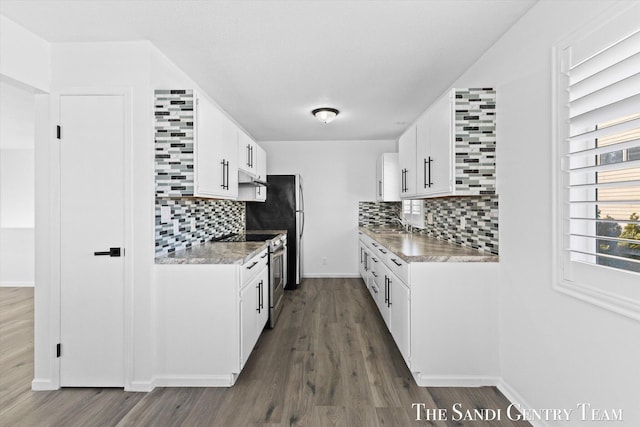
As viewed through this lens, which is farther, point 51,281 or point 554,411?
point 51,281

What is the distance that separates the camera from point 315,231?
18.8ft

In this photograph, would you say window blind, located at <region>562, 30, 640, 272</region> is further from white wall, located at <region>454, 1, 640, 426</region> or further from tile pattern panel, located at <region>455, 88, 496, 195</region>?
tile pattern panel, located at <region>455, 88, 496, 195</region>

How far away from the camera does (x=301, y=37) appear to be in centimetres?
229

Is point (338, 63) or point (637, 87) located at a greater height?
point (338, 63)

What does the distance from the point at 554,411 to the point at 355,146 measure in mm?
4648

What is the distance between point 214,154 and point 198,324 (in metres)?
1.32

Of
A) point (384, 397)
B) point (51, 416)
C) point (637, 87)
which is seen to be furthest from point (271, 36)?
point (51, 416)

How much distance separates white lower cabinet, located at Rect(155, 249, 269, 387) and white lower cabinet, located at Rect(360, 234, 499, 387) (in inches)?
49.5

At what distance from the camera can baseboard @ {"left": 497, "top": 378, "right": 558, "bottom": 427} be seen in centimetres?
183

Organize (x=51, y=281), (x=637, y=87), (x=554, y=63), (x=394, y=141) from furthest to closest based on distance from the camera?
(x=394, y=141) → (x=51, y=281) → (x=554, y=63) → (x=637, y=87)

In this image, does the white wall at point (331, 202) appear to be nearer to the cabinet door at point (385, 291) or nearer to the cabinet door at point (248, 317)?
the cabinet door at point (385, 291)

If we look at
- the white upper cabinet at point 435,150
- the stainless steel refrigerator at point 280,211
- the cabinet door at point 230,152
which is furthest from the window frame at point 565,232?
the stainless steel refrigerator at point 280,211

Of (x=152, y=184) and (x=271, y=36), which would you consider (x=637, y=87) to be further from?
(x=152, y=184)

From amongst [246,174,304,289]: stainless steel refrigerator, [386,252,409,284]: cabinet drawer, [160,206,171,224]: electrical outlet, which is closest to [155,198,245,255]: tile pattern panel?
[160,206,171,224]: electrical outlet
